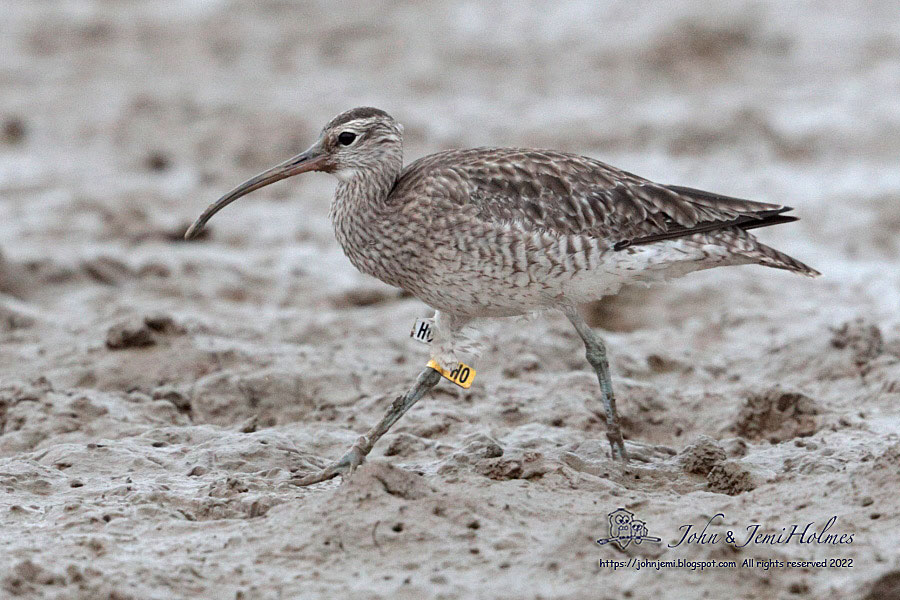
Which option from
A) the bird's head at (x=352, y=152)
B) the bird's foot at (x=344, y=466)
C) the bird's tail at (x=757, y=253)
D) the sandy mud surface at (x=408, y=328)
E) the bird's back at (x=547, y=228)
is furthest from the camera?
the bird's head at (x=352, y=152)

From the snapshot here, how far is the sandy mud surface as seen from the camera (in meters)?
5.17

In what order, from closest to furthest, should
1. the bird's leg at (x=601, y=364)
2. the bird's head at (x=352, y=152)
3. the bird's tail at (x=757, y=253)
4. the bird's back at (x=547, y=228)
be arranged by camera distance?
the bird's back at (x=547, y=228) → the bird's leg at (x=601, y=364) → the bird's tail at (x=757, y=253) → the bird's head at (x=352, y=152)

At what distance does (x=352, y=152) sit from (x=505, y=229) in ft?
3.22

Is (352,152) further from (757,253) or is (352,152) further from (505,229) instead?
(757,253)

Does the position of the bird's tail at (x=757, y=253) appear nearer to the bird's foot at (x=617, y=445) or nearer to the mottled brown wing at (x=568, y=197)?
the mottled brown wing at (x=568, y=197)

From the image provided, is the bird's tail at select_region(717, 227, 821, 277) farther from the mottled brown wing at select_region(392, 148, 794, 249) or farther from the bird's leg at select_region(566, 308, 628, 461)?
the bird's leg at select_region(566, 308, 628, 461)

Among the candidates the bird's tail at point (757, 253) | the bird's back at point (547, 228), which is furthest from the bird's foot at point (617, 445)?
the bird's tail at point (757, 253)

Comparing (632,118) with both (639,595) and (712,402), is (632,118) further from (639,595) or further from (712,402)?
(639,595)

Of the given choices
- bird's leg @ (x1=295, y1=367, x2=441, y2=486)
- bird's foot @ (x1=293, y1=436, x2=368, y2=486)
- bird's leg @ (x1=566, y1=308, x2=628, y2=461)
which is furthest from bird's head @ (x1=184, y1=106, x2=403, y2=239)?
bird's foot @ (x1=293, y1=436, x2=368, y2=486)

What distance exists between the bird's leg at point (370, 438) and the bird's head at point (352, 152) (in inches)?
44.3

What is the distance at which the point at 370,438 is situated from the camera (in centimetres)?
637

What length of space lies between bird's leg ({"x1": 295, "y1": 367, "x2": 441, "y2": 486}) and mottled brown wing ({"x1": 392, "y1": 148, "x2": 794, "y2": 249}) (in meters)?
0.87

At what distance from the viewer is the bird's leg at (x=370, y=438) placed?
619 centimetres

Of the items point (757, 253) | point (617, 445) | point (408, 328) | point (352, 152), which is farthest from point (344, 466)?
point (408, 328)
